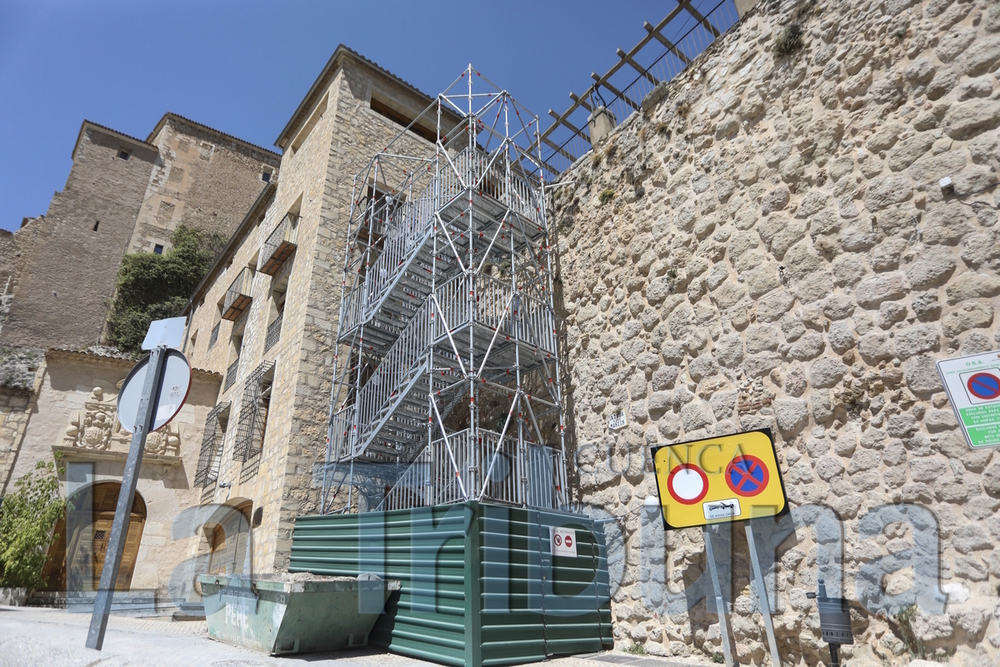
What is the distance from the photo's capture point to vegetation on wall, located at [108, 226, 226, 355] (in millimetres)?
23562

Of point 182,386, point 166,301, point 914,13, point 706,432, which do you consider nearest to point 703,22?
point 914,13

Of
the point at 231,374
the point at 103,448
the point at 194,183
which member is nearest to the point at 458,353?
the point at 231,374

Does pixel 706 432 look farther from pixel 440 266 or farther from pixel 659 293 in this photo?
pixel 440 266

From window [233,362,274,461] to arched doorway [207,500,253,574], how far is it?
3.16 ft

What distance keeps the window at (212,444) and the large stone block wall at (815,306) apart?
857 centimetres

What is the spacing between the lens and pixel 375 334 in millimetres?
9336

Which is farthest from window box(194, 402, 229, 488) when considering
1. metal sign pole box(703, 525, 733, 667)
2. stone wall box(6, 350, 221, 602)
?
metal sign pole box(703, 525, 733, 667)

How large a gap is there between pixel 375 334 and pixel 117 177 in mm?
23497

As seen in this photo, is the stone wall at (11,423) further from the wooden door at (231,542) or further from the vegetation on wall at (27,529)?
the wooden door at (231,542)

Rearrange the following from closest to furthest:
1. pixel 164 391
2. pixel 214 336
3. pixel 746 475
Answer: pixel 164 391 < pixel 746 475 < pixel 214 336

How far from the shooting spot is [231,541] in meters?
10.3

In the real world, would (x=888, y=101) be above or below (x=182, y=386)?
above

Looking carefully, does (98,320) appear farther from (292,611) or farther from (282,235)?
(292,611)

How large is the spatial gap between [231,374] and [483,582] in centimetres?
1007
